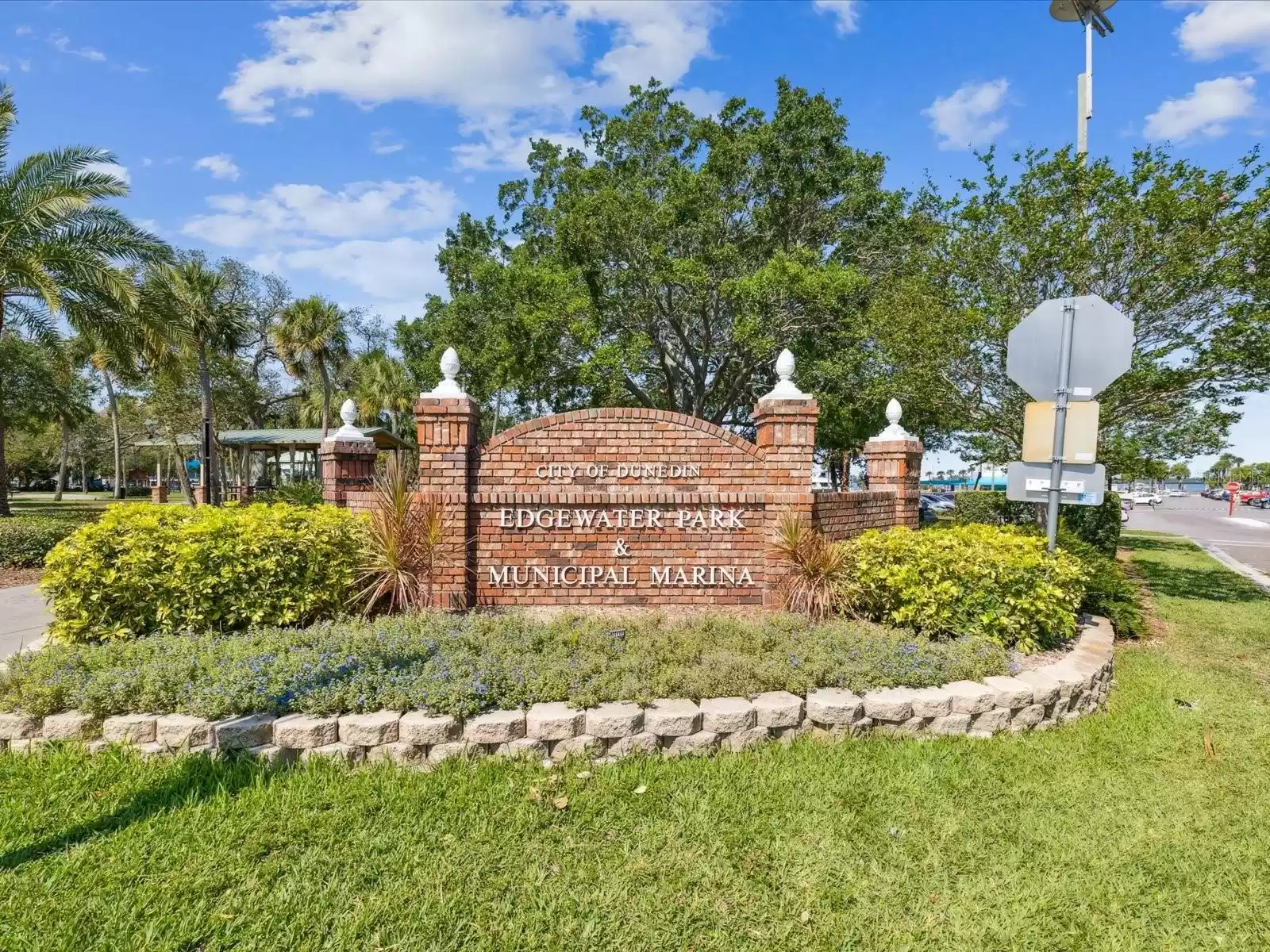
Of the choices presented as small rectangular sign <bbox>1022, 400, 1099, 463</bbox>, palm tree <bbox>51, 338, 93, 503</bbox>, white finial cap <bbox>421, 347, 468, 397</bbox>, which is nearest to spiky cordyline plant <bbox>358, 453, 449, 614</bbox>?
white finial cap <bbox>421, 347, 468, 397</bbox>

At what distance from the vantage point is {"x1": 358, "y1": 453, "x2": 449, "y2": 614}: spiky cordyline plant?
18.8 ft

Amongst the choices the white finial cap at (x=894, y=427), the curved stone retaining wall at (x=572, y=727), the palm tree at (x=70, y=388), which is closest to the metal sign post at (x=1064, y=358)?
the curved stone retaining wall at (x=572, y=727)

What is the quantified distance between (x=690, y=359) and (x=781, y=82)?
7179mm

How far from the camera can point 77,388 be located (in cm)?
3216

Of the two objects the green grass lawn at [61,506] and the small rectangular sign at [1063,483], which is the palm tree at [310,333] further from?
→ the small rectangular sign at [1063,483]

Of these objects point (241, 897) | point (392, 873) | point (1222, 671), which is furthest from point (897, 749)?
point (1222, 671)

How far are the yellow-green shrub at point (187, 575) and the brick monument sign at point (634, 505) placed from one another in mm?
1407

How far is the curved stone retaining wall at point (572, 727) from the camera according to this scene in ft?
11.6

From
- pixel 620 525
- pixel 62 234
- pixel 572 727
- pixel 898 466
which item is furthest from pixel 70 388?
pixel 572 727

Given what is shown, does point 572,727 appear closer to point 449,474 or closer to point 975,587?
point 449,474

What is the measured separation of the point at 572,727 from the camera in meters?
3.67

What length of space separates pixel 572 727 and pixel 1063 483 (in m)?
4.17

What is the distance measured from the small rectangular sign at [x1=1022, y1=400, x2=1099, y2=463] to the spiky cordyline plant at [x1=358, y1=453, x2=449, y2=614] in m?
4.99

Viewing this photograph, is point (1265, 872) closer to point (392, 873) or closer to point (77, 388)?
point (392, 873)
